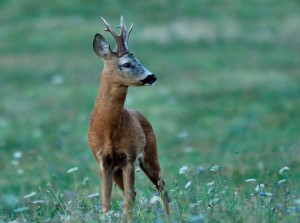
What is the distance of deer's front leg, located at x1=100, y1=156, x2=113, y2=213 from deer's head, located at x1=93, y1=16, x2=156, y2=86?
0.72 m

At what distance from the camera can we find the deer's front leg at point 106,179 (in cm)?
922

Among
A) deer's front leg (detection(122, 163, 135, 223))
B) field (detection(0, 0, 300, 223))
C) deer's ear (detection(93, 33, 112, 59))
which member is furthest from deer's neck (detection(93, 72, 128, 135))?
field (detection(0, 0, 300, 223))

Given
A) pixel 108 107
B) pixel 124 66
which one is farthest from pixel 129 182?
pixel 124 66

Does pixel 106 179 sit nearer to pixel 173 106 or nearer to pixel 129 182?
pixel 129 182

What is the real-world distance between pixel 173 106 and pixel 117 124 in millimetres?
12916

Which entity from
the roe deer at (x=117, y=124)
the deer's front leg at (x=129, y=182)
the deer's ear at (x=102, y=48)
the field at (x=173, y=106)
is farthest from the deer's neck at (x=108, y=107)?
the field at (x=173, y=106)

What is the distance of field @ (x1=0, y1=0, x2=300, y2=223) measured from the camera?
8.62 m

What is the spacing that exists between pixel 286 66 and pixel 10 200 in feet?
62.1

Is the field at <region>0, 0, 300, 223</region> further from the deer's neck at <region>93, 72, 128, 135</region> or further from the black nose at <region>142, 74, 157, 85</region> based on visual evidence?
the black nose at <region>142, 74, 157, 85</region>

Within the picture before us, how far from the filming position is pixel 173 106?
22.2 metres

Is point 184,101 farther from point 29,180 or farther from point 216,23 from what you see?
point 216,23

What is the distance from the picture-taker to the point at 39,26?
122 feet

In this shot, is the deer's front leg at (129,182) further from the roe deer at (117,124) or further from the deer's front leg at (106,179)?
the deer's front leg at (106,179)

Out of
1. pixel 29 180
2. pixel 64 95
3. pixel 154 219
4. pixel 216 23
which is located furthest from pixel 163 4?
pixel 154 219
